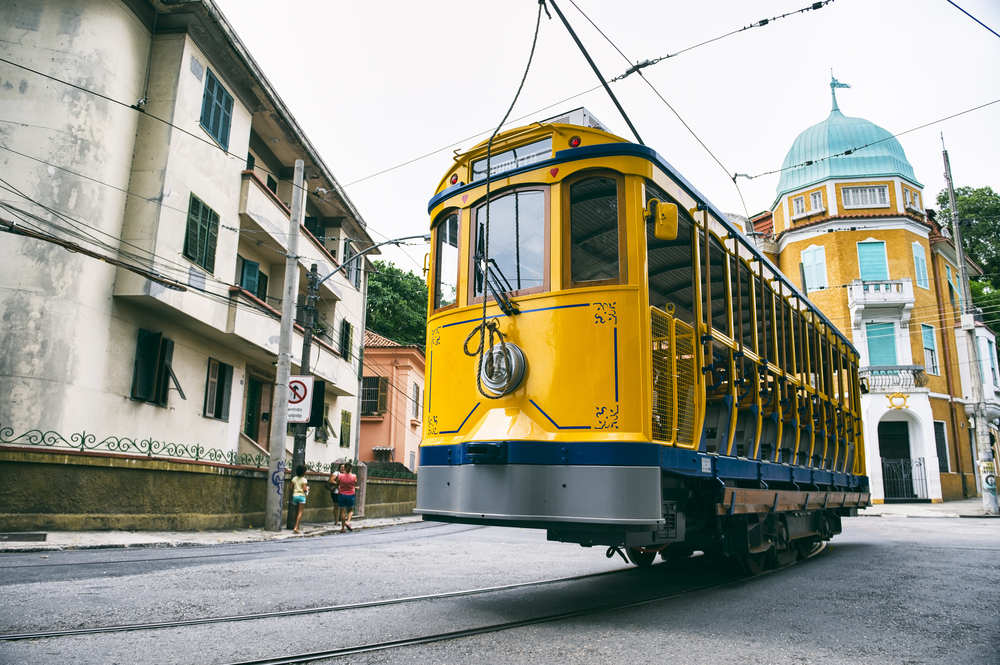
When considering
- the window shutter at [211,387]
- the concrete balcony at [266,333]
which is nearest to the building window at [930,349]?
the concrete balcony at [266,333]

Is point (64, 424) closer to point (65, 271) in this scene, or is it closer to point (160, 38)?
point (65, 271)

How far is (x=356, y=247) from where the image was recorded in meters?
28.6

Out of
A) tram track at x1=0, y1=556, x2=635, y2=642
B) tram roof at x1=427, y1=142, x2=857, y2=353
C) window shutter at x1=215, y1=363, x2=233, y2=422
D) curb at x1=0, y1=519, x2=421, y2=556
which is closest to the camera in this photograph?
tram track at x1=0, y1=556, x2=635, y2=642

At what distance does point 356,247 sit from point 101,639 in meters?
24.7

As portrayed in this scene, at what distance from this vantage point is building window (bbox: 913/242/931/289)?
30703 millimetres

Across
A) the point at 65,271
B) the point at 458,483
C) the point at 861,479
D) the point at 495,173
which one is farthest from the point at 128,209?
the point at 861,479

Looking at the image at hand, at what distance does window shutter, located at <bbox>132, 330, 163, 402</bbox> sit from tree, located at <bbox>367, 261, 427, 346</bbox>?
24458mm

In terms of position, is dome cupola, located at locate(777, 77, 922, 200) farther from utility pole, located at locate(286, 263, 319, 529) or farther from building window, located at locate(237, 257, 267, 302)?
building window, located at locate(237, 257, 267, 302)

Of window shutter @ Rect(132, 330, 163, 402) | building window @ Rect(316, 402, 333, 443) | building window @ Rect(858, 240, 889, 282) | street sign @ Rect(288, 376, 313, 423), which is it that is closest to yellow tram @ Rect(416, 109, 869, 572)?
street sign @ Rect(288, 376, 313, 423)

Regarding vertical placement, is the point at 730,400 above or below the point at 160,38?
below

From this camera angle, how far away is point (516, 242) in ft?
21.5

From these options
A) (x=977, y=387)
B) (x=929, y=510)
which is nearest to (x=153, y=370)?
(x=929, y=510)

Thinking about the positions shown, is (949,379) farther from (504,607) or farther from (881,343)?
(504,607)

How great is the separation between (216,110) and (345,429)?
14440mm
